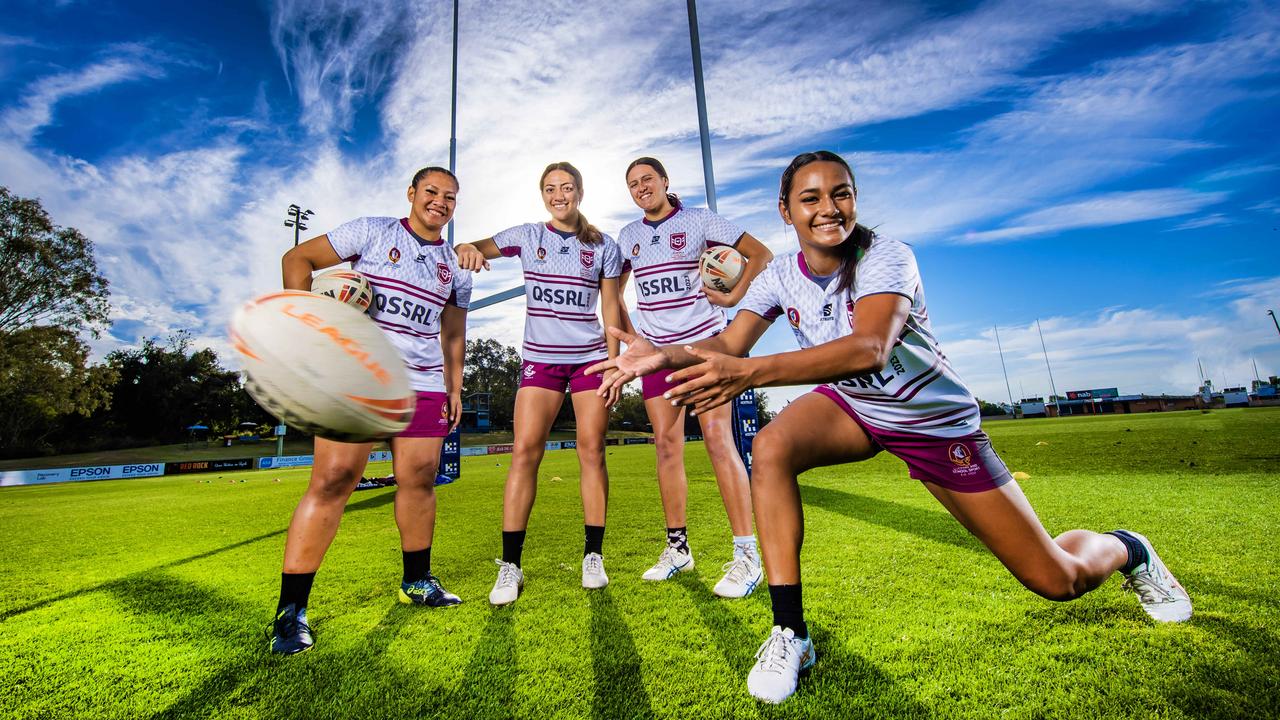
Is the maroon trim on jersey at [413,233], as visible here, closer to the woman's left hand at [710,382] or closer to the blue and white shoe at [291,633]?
the blue and white shoe at [291,633]

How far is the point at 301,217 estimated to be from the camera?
30688 mm

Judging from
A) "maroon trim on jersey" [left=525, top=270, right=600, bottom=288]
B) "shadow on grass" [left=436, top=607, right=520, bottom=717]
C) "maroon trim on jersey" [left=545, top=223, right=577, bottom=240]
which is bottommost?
"shadow on grass" [left=436, top=607, right=520, bottom=717]

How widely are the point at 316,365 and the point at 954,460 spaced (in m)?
2.72

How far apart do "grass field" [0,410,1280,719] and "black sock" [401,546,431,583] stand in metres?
0.19

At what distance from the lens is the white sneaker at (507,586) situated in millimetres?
3247

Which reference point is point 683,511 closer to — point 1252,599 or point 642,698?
point 642,698

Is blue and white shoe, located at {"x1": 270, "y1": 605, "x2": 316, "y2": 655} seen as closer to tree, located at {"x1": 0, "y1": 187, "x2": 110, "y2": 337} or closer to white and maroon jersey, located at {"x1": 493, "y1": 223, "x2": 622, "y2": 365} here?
white and maroon jersey, located at {"x1": 493, "y1": 223, "x2": 622, "y2": 365}

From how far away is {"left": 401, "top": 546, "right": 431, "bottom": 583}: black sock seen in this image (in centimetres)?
335

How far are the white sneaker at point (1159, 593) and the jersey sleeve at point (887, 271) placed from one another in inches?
74.5

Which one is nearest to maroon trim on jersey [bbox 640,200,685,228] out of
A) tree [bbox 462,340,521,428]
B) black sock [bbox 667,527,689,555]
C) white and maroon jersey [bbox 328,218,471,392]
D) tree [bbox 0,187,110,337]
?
white and maroon jersey [bbox 328,218,471,392]

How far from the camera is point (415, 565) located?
11.0ft

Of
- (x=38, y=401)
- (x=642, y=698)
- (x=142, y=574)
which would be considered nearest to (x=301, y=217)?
(x=38, y=401)

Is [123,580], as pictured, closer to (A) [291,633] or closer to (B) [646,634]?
(A) [291,633]

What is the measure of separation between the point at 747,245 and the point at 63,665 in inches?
179
